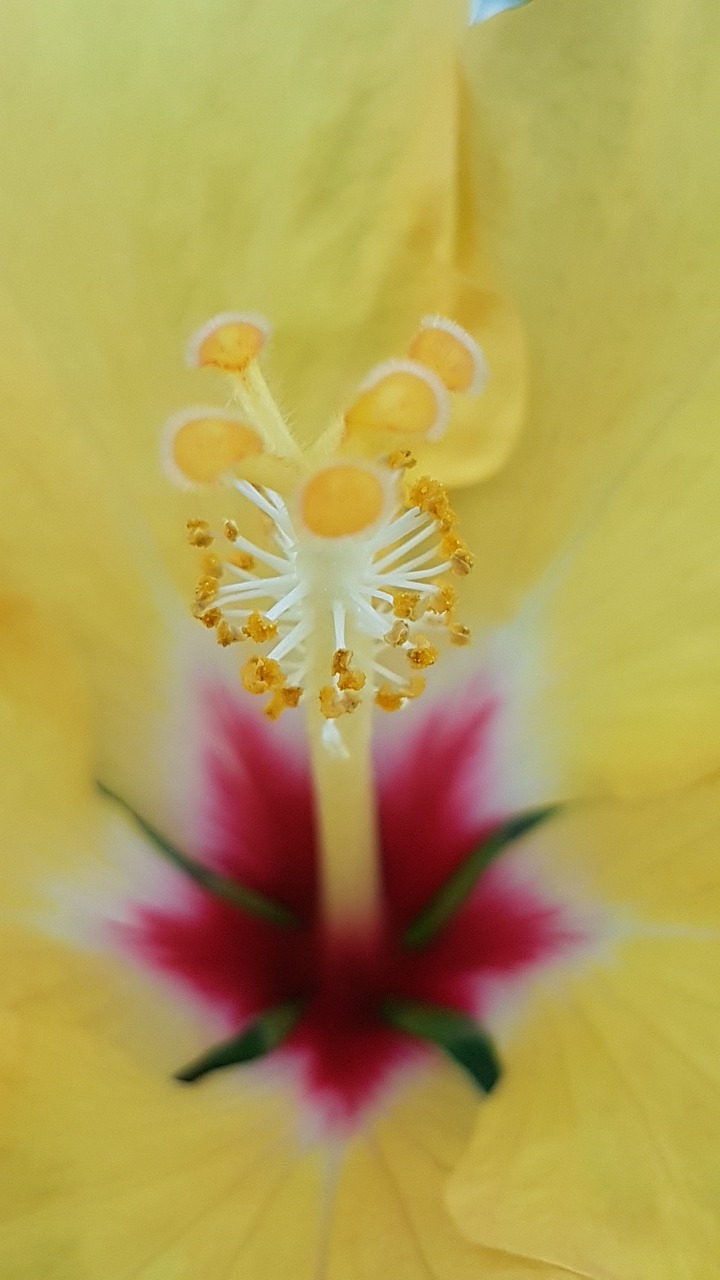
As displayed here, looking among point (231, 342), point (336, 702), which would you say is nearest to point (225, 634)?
point (336, 702)

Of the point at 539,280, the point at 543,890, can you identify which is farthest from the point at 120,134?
the point at 543,890

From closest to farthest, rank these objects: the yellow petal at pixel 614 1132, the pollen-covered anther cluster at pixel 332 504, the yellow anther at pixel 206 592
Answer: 1. the yellow petal at pixel 614 1132
2. the pollen-covered anther cluster at pixel 332 504
3. the yellow anther at pixel 206 592

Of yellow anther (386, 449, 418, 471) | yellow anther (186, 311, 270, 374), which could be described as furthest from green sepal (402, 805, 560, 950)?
yellow anther (186, 311, 270, 374)

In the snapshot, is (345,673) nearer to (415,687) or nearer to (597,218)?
(415,687)

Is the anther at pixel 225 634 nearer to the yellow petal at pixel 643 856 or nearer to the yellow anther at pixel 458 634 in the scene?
the yellow anther at pixel 458 634

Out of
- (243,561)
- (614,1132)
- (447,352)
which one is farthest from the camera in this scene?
(243,561)

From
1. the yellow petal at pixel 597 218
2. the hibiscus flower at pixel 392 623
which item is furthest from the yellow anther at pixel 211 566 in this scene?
the yellow petal at pixel 597 218

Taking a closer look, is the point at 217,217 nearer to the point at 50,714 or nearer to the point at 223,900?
the point at 50,714

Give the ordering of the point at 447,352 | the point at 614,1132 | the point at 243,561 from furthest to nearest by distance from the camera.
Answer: the point at 243,561 → the point at 447,352 → the point at 614,1132
